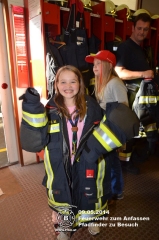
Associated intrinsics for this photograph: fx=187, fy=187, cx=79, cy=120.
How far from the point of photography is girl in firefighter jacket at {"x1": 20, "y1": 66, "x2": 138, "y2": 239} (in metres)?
1.25

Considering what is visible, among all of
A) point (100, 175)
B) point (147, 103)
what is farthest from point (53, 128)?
point (147, 103)

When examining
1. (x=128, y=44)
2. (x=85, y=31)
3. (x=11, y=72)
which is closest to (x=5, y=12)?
(x=11, y=72)

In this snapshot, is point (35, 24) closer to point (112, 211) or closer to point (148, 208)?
point (112, 211)

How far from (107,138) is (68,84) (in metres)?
0.51

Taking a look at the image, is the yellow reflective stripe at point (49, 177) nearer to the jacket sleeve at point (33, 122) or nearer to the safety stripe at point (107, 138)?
the jacket sleeve at point (33, 122)

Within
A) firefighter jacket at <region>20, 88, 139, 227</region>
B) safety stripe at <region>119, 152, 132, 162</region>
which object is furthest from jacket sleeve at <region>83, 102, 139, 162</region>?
safety stripe at <region>119, 152, 132, 162</region>

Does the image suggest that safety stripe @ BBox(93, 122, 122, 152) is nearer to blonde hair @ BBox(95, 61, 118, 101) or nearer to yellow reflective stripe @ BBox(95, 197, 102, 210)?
Result: yellow reflective stripe @ BBox(95, 197, 102, 210)

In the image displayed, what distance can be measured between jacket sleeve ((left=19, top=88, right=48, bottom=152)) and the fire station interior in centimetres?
105

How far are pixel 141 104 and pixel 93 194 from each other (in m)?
1.27

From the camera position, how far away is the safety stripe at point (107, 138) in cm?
106

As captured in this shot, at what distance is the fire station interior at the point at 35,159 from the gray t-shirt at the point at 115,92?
969 millimetres

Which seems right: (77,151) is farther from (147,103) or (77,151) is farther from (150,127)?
(150,127)

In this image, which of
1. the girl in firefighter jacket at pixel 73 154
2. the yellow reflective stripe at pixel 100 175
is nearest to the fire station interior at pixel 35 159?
the girl in firefighter jacket at pixel 73 154

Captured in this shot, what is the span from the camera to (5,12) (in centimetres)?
234
